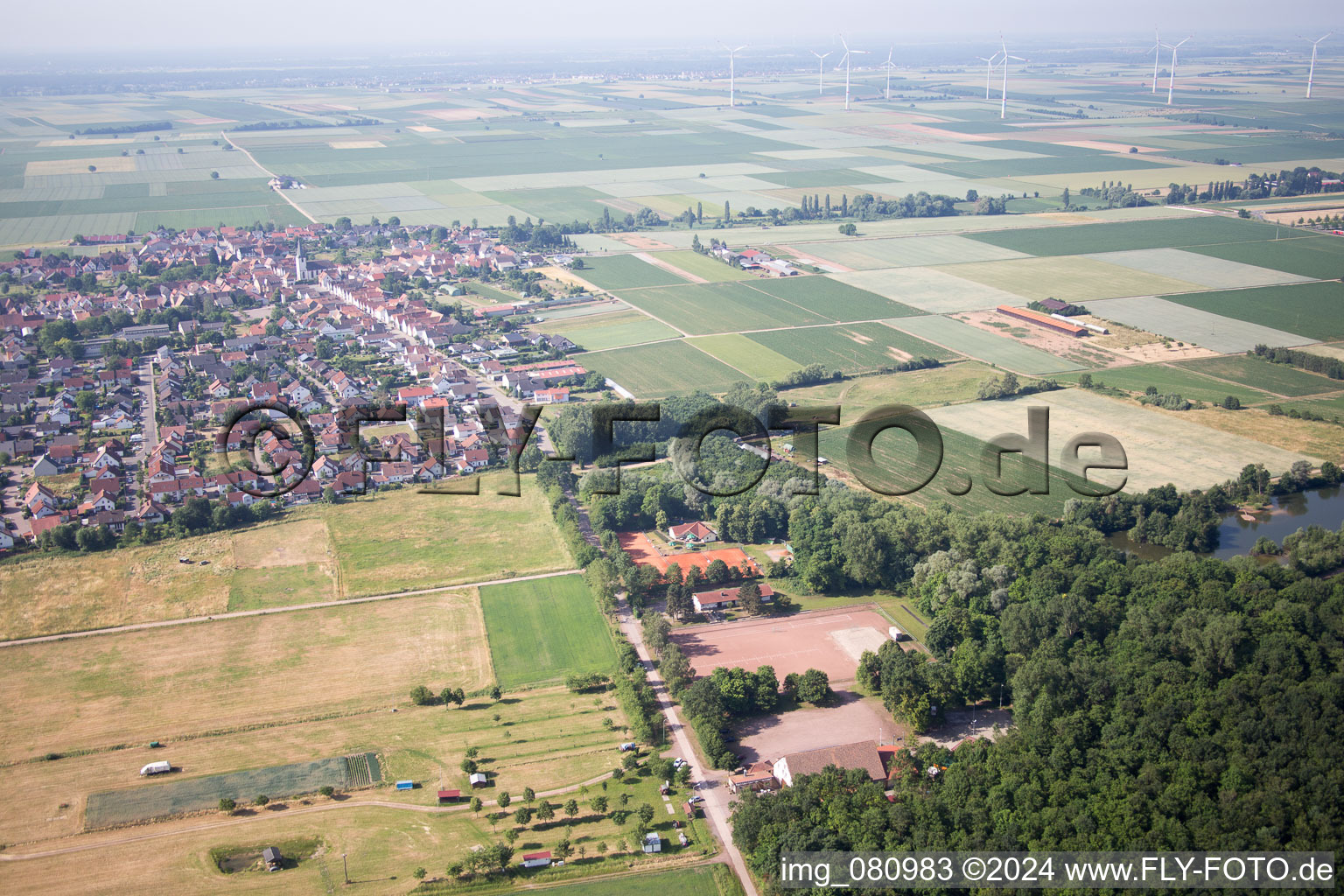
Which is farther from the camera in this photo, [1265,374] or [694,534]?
[1265,374]

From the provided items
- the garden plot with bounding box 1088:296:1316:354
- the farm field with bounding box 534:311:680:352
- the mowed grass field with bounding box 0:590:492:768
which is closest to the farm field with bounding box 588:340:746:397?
the farm field with bounding box 534:311:680:352

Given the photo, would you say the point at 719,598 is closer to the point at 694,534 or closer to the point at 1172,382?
the point at 694,534

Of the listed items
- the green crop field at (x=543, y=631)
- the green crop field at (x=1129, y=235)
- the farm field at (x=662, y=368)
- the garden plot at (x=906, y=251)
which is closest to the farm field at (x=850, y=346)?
the farm field at (x=662, y=368)

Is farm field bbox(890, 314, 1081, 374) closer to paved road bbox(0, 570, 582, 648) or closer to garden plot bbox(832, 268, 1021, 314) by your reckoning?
garden plot bbox(832, 268, 1021, 314)

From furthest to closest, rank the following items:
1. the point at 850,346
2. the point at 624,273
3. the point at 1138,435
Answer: the point at 624,273
the point at 850,346
the point at 1138,435

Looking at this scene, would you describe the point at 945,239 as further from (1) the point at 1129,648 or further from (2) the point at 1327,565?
(1) the point at 1129,648

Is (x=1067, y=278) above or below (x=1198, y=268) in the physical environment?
below

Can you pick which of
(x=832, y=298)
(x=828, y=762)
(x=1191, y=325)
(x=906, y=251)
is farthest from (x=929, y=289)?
(x=828, y=762)
